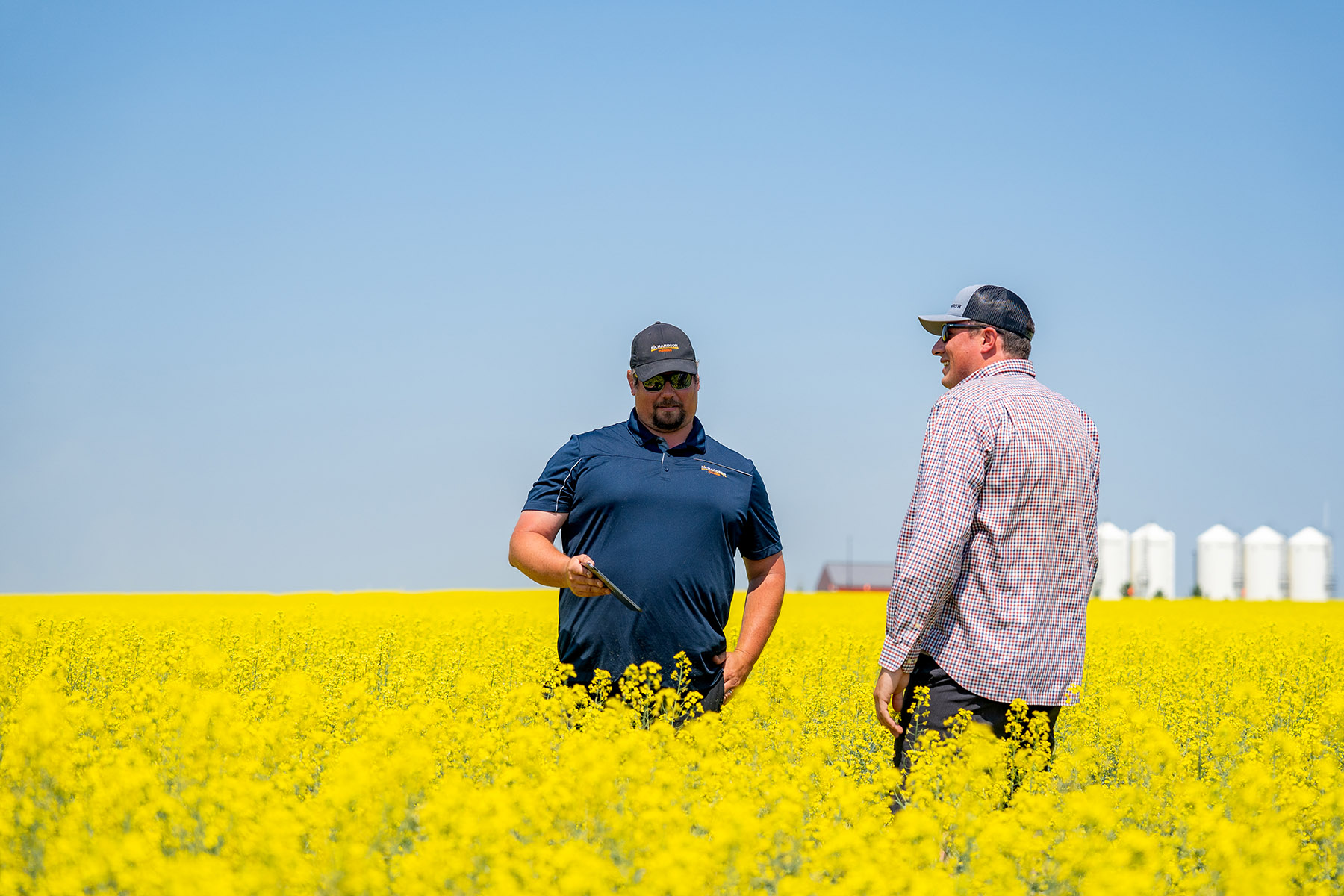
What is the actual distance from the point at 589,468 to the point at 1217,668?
6.35 m

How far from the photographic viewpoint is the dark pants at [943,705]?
121 inches

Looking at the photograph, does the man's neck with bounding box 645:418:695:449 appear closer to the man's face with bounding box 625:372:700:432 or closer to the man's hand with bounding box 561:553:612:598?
the man's face with bounding box 625:372:700:432

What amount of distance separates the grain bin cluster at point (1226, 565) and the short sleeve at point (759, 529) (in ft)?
132

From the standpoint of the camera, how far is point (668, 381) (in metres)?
3.72

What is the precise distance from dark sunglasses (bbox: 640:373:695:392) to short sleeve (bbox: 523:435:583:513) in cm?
31

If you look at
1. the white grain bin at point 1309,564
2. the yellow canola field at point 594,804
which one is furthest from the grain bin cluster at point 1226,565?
the yellow canola field at point 594,804

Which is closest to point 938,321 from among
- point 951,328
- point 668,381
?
point 951,328

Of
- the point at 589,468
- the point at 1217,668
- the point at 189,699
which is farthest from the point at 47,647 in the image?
the point at 1217,668

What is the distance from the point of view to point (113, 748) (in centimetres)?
349

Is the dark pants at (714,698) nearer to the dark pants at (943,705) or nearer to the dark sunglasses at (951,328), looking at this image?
the dark pants at (943,705)

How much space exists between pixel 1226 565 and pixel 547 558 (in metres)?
44.0

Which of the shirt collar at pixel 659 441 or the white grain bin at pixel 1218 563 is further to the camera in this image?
the white grain bin at pixel 1218 563

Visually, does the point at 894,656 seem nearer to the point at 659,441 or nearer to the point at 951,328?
the point at 951,328

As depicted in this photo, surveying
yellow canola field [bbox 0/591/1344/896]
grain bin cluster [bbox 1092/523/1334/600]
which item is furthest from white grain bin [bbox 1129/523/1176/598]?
yellow canola field [bbox 0/591/1344/896]
